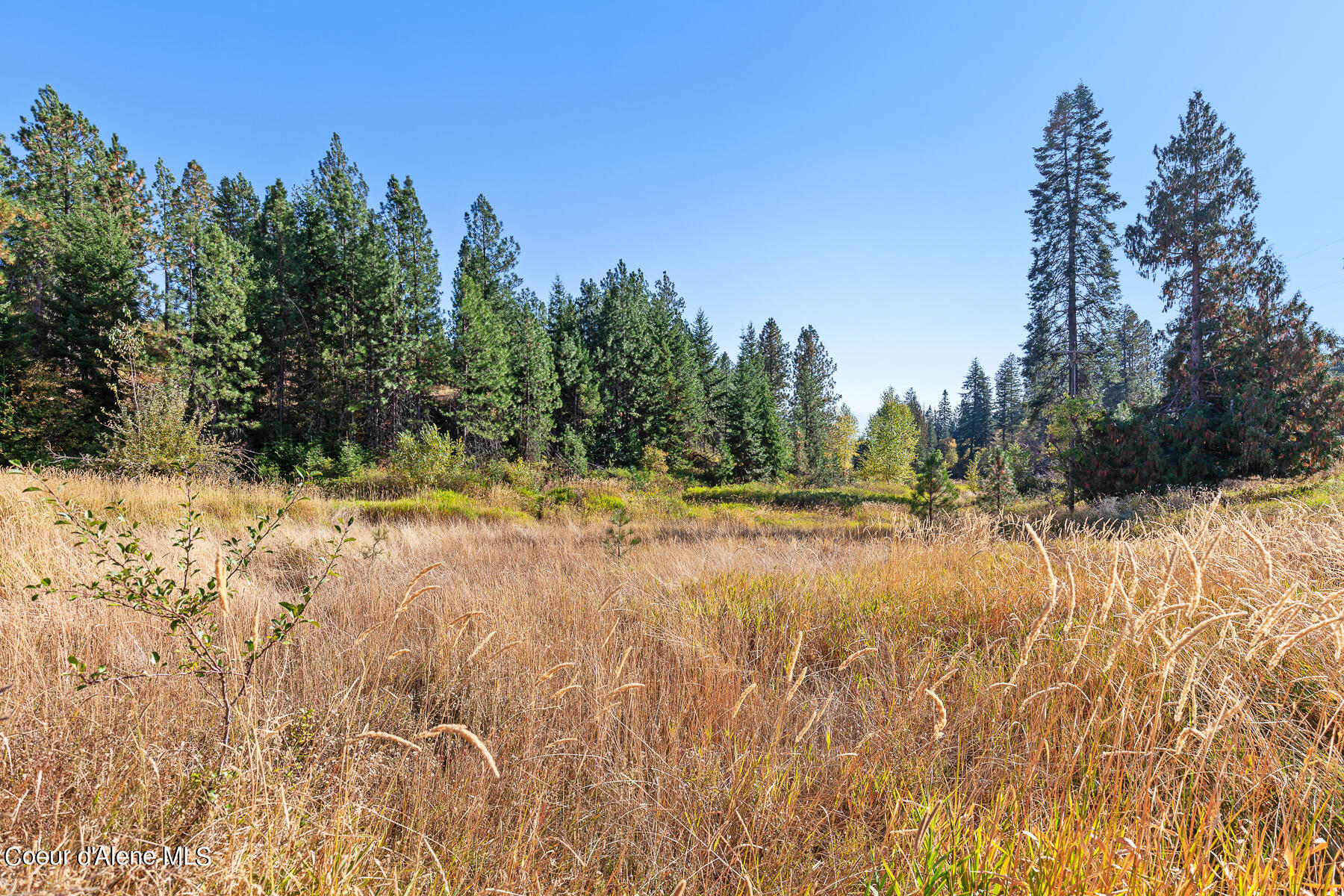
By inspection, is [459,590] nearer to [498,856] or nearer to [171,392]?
[498,856]

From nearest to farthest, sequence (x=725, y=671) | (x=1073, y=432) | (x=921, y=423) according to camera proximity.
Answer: (x=725, y=671)
(x=1073, y=432)
(x=921, y=423)

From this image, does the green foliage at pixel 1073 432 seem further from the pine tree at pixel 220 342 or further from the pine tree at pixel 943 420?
the pine tree at pixel 943 420

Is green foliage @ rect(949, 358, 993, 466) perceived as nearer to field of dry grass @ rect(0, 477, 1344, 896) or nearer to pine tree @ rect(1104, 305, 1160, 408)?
pine tree @ rect(1104, 305, 1160, 408)

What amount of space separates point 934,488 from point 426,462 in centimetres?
1690

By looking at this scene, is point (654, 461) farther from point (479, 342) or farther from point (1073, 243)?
point (1073, 243)

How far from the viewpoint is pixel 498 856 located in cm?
157

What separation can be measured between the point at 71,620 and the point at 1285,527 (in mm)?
8828

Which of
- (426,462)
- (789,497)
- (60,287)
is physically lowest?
(789,497)

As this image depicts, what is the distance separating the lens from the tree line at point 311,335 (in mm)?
21609

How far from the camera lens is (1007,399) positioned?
59375mm

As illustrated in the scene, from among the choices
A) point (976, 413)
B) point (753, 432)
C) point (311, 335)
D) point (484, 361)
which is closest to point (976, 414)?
point (976, 413)

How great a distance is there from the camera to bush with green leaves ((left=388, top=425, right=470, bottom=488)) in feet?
59.4

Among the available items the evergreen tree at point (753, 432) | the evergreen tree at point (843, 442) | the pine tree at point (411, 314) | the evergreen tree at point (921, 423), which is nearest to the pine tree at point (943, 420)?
the evergreen tree at point (921, 423)

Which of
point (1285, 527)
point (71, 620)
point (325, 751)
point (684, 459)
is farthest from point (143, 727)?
point (684, 459)
